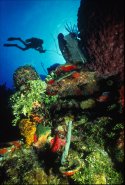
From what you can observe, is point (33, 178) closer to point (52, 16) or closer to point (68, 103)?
point (68, 103)

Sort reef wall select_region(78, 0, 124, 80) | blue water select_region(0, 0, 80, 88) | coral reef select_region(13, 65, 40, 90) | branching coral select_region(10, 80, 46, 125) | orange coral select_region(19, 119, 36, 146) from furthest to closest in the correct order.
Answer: blue water select_region(0, 0, 80, 88) → coral reef select_region(13, 65, 40, 90) → branching coral select_region(10, 80, 46, 125) → orange coral select_region(19, 119, 36, 146) → reef wall select_region(78, 0, 124, 80)

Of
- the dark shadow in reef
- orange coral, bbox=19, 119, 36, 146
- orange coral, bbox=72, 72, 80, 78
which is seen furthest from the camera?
the dark shadow in reef

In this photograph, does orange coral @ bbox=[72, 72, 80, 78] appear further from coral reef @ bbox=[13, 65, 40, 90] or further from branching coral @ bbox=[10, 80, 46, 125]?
coral reef @ bbox=[13, 65, 40, 90]

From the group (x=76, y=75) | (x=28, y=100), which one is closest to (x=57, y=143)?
(x=28, y=100)

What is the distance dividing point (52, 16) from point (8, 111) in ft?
167

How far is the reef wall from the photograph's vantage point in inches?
243

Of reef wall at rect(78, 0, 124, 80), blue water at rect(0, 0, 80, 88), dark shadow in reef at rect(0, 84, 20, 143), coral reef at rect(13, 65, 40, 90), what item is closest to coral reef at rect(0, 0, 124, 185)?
reef wall at rect(78, 0, 124, 80)

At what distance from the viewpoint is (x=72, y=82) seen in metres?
8.62

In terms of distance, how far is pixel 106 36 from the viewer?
23.2 feet

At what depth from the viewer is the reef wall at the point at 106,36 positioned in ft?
20.3

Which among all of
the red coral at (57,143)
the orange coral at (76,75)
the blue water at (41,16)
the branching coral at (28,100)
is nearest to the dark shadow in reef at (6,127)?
the branching coral at (28,100)

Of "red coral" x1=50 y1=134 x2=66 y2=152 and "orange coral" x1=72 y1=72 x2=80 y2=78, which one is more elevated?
"orange coral" x1=72 y1=72 x2=80 y2=78

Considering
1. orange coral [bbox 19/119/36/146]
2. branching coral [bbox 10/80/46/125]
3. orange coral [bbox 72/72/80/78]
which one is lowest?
orange coral [bbox 19/119/36/146]

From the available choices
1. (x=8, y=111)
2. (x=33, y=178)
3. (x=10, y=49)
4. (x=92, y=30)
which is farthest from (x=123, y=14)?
(x=10, y=49)
